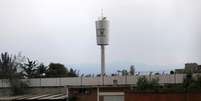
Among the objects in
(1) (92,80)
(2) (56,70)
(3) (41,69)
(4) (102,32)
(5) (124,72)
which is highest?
(4) (102,32)

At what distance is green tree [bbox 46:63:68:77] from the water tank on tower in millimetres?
23905

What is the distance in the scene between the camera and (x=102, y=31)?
281 feet

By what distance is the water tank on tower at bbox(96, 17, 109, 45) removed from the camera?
85000mm

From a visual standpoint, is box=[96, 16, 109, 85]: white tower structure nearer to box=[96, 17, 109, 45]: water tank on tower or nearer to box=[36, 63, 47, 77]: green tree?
box=[96, 17, 109, 45]: water tank on tower

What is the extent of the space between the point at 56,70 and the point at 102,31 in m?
28.0

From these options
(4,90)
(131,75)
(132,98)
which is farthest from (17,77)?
(132,98)

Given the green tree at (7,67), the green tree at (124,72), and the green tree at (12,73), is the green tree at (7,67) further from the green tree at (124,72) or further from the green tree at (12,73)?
the green tree at (124,72)

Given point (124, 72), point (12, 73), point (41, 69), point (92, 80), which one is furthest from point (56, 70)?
point (92, 80)

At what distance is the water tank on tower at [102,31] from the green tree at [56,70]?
2390 cm

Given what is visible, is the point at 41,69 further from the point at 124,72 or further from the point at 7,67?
the point at 124,72

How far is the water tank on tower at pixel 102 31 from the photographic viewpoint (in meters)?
85.0

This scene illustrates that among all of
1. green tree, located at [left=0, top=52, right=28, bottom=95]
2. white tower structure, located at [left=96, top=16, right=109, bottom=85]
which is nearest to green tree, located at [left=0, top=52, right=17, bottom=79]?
green tree, located at [left=0, top=52, right=28, bottom=95]

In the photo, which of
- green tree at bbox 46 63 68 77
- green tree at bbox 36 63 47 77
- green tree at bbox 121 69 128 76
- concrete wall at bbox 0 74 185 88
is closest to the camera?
concrete wall at bbox 0 74 185 88

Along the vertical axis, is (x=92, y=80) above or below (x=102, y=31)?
below
